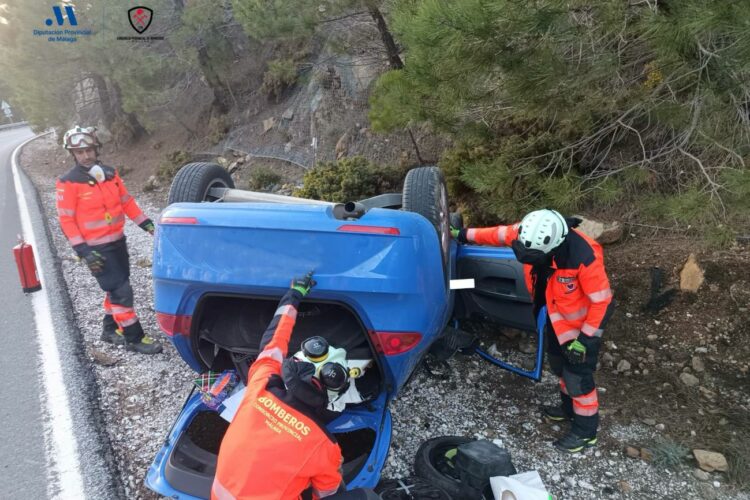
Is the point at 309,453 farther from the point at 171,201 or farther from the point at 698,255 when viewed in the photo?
the point at 698,255

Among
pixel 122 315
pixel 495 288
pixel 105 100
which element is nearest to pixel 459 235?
pixel 495 288

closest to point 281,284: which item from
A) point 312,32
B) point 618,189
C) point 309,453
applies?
point 309,453

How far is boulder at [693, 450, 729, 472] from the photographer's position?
296 cm

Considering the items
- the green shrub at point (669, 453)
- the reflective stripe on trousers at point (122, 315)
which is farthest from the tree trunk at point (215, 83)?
the green shrub at point (669, 453)

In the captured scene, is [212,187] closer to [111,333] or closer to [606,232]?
[111,333]

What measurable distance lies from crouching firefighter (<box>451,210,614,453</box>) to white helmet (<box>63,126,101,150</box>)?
385 cm

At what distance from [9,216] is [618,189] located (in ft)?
35.9

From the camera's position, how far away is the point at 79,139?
174 inches

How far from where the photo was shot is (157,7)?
1469 centimetres

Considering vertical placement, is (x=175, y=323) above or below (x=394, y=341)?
above

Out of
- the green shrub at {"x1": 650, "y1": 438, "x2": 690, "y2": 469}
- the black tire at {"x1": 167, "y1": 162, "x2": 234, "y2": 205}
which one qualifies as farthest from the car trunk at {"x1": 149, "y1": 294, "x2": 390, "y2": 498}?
the green shrub at {"x1": 650, "y1": 438, "x2": 690, "y2": 469}

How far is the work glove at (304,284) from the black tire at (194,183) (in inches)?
62.7

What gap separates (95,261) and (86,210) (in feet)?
1.58

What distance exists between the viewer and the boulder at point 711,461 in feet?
9.71
